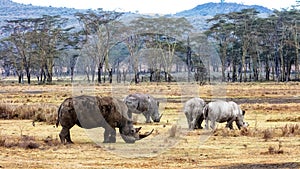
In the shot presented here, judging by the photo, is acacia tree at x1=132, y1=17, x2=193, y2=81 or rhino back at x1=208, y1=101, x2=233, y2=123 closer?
rhino back at x1=208, y1=101, x2=233, y2=123

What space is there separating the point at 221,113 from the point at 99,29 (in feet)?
231

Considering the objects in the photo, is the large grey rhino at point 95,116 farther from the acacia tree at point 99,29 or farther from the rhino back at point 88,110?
the acacia tree at point 99,29

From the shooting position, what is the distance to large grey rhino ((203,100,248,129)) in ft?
73.8

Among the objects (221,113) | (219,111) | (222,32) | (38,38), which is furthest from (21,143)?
(38,38)

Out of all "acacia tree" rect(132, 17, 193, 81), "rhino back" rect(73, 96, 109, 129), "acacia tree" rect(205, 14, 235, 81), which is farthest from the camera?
"acacia tree" rect(205, 14, 235, 81)

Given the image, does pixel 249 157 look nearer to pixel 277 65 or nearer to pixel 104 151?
pixel 104 151

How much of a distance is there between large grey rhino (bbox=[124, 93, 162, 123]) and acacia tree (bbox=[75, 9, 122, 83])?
6212 centimetres

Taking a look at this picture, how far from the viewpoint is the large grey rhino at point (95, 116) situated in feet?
61.0

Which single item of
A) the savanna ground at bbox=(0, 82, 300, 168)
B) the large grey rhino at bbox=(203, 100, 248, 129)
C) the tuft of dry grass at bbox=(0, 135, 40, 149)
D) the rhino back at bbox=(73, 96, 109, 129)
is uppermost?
the rhino back at bbox=(73, 96, 109, 129)

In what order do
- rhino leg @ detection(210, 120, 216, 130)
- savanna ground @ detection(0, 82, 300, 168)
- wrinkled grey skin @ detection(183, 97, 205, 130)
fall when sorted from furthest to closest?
wrinkled grey skin @ detection(183, 97, 205, 130)
rhino leg @ detection(210, 120, 216, 130)
savanna ground @ detection(0, 82, 300, 168)

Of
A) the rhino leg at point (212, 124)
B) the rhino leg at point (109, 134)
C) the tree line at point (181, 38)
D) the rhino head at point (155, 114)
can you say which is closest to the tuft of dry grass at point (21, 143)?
the rhino leg at point (109, 134)

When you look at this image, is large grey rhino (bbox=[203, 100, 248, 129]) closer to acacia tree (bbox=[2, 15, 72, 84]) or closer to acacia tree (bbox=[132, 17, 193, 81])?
acacia tree (bbox=[132, 17, 193, 81])

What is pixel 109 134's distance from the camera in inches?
760

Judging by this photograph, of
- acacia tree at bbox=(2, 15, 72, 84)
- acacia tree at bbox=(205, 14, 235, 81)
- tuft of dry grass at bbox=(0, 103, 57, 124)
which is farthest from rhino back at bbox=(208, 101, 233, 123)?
acacia tree at bbox=(2, 15, 72, 84)
